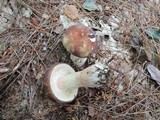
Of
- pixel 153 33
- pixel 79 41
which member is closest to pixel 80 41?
pixel 79 41

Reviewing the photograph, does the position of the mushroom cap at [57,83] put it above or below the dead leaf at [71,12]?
below

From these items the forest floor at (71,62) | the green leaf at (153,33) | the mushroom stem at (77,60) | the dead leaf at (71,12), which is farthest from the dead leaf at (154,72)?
the dead leaf at (71,12)

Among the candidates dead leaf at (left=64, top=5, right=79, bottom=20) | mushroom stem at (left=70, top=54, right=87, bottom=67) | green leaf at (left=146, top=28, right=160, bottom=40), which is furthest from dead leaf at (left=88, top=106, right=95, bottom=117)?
green leaf at (left=146, top=28, right=160, bottom=40)

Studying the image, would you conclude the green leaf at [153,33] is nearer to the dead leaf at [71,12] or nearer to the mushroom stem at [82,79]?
the dead leaf at [71,12]

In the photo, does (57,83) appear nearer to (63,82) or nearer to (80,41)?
(63,82)

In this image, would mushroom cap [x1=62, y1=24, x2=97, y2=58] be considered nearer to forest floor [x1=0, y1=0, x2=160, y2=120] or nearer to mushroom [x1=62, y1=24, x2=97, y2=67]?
mushroom [x1=62, y1=24, x2=97, y2=67]

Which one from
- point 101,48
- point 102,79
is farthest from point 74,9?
A: point 102,79
